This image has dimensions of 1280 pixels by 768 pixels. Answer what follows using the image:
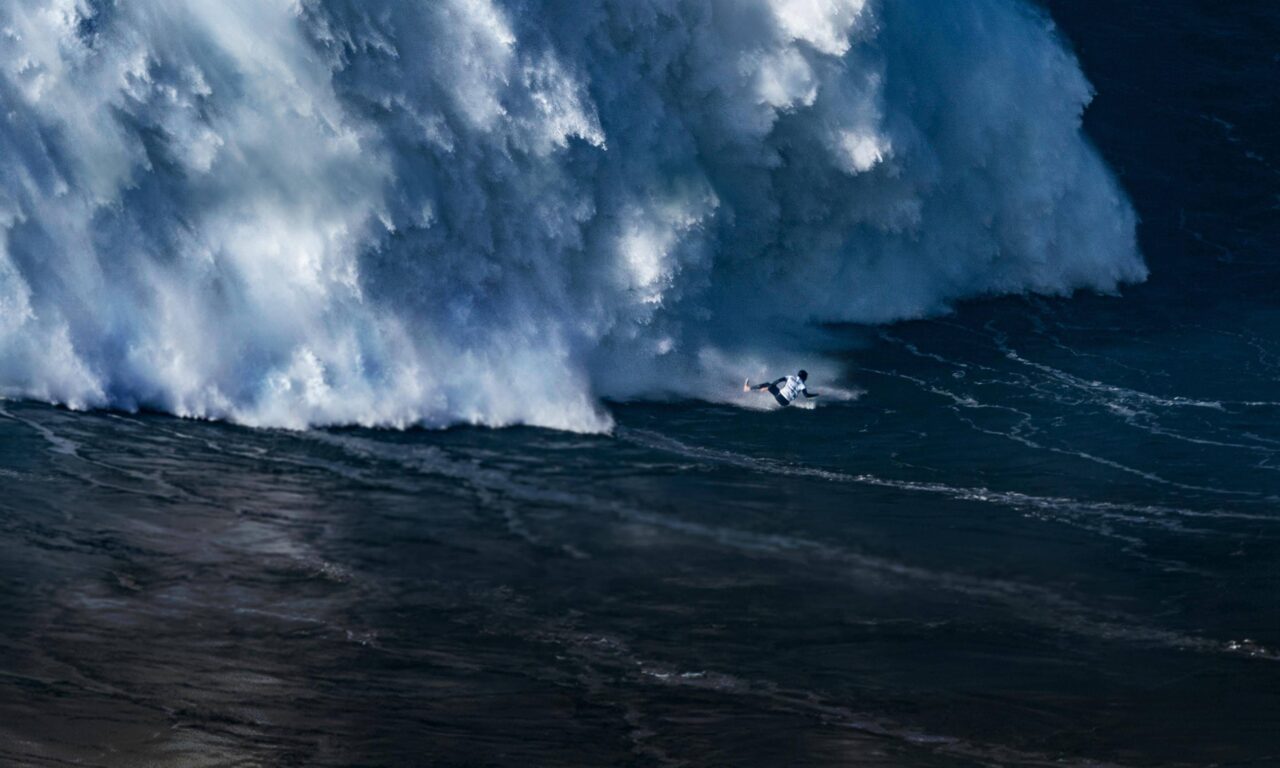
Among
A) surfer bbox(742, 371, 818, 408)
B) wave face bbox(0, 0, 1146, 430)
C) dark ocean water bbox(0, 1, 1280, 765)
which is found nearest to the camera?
dark ocean water bbox(0, 1, 1280, 765)

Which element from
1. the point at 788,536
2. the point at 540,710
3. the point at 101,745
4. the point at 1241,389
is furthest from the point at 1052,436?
the point at 101,745

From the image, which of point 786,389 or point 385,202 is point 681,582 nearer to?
point 786,389

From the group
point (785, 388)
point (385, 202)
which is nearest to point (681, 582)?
point (785, 388)

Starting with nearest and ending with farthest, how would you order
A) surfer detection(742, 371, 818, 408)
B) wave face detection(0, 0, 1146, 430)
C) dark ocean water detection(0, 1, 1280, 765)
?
1. dark ocean water detection(0, 1, 1280, 765)
2. wave face detection(0, 0, 1146, 430)
3. surfer detection(742, 371, 818, 408)

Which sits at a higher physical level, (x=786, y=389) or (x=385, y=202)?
(x=385, y=202)

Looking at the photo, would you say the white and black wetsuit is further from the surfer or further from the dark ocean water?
the dark ocean water

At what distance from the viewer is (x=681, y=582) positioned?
18531 mm

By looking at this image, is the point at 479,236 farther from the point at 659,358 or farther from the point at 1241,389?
the point at 1241,389

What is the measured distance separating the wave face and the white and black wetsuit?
880 mm

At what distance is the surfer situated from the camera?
79.6 ft

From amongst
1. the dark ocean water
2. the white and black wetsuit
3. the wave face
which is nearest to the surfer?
the white and black wetsuit

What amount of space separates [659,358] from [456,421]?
3.27m

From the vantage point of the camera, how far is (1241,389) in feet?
86.2

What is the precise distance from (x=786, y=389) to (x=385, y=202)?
5843 mm
